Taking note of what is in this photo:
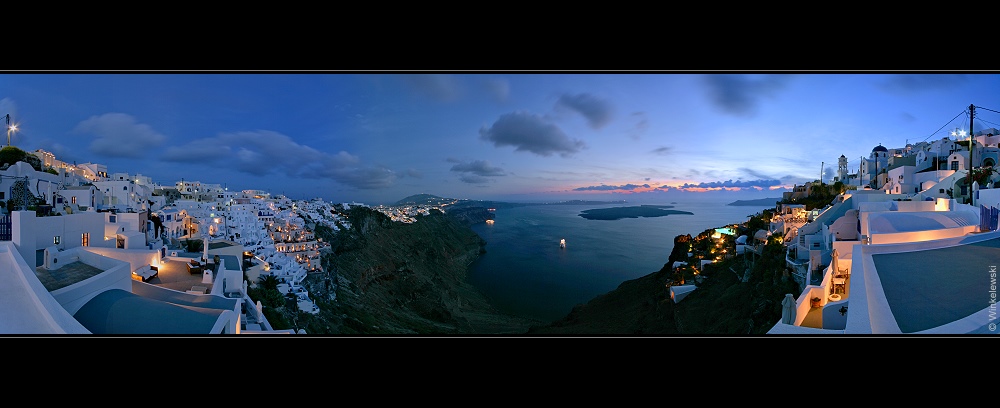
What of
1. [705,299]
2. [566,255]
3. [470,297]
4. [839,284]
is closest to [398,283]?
[470,297]

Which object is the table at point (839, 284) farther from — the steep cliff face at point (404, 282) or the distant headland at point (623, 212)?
the steep cliff face at point (404, 282)

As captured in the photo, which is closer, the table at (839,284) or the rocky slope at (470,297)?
the table at (839,284)

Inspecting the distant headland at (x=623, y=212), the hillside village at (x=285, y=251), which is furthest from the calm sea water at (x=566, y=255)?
the hillside village at (x=285, y=251)

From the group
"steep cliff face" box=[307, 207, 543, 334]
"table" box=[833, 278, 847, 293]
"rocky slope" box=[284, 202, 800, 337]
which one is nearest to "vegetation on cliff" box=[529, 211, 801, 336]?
"rocky slope" box=[284, 202, 800, 337]

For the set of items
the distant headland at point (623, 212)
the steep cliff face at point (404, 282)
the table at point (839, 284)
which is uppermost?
the distant headland at point (623, 212)

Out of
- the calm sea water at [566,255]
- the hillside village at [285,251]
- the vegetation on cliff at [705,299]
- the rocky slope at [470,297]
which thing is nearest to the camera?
the hillside village at [285,251]
